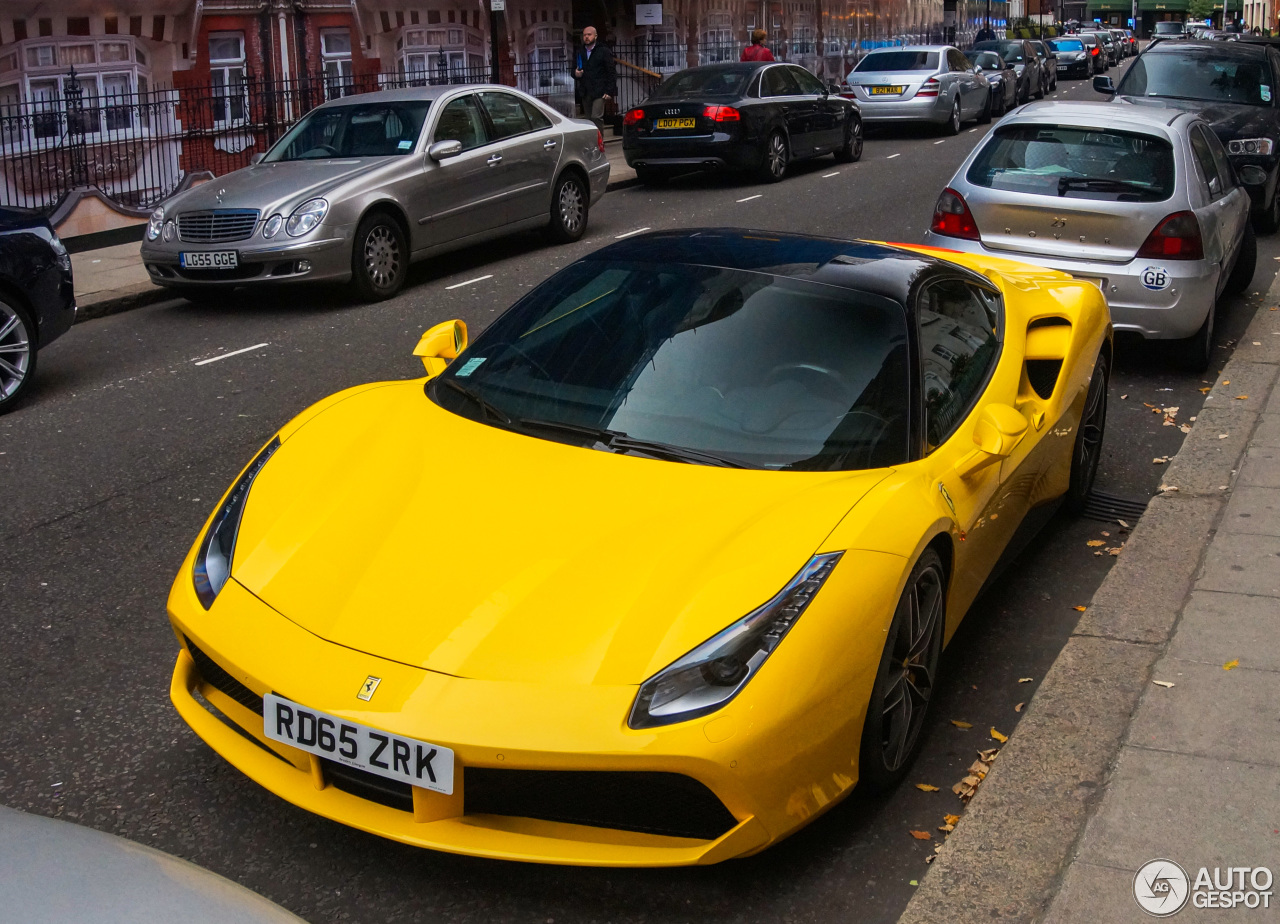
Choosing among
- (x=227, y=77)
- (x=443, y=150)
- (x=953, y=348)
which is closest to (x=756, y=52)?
(x=227, y=77)

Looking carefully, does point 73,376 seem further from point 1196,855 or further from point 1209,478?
point 1196,855

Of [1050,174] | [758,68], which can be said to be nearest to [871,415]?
[1050,174]

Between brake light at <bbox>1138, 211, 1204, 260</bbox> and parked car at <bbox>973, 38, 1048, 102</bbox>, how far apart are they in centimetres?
2895

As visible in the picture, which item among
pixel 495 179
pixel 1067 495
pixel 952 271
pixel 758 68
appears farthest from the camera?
pixel 758 68

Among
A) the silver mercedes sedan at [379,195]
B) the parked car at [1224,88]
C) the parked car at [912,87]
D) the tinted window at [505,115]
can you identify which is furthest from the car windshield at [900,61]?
the tinted window at [505,115]

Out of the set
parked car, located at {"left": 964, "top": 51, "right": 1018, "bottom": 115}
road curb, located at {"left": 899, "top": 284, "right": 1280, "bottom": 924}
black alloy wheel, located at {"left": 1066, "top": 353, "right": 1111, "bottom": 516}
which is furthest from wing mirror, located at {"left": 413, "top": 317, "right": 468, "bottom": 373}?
parked car, located at {"left": 964, "top": 51, "right": 1018, "bottom": 115}

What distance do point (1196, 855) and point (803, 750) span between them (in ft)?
3.11

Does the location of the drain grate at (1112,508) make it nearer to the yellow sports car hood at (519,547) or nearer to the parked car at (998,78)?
the yellow sports car hood at (519,547)

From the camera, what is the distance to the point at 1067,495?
5.61m

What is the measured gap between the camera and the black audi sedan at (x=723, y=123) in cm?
1747

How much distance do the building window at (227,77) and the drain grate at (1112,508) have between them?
13.7 meters

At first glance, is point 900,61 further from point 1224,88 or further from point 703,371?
point 703,371

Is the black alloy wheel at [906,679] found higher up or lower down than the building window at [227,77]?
lower down

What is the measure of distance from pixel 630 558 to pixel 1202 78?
13353 millimetres
